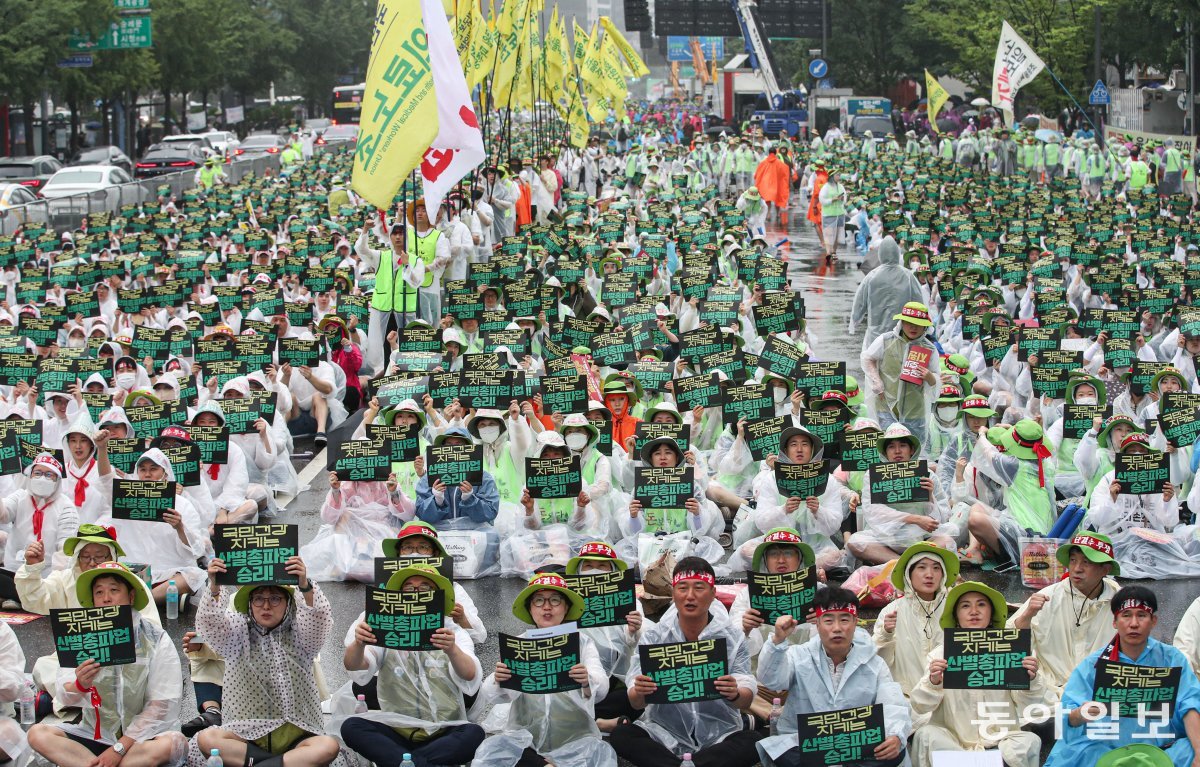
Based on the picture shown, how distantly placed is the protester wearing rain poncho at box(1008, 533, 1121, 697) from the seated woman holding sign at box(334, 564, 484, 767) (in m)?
2.64

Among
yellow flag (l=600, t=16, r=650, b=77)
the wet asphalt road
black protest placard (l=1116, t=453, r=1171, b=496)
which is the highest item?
yellow flag (l=600, t=16, r=650, b=77)

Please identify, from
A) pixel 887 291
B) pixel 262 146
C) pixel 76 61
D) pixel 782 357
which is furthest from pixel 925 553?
Result: pixel 262 146

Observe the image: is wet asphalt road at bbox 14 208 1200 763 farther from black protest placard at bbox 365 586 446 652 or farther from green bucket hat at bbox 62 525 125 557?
black protest placard at bbox 365 586 446 652

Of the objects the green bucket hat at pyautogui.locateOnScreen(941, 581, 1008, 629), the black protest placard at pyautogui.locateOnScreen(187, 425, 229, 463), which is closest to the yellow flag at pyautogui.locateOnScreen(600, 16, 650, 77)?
the black protest placard at pyautogui.locateOnScreen(187, 425, 229, 463)

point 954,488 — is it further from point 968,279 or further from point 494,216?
point 494,216

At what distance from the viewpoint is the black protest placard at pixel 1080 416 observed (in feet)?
40.4

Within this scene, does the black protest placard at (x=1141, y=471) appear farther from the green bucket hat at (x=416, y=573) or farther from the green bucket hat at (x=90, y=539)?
the green bucket hat at (x=90, y=539)

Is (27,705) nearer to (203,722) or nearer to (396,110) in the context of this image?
(203,722)

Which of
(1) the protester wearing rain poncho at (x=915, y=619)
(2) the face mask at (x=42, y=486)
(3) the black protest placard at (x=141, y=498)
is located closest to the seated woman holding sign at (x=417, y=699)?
(1) the protester wearing rain poncho at (x=915, y=619)

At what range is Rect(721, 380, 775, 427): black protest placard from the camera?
494 inches

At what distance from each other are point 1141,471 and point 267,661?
5.94 metres

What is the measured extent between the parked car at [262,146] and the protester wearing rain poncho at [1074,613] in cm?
4357

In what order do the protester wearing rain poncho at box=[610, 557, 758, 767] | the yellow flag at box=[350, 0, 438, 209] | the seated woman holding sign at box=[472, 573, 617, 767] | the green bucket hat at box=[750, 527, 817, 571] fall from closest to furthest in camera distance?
the seated woman holding sign at box=[472, 573, 617, 767], the protester wearing rain poncho at box=[610, 557, 758, 767], the green bucket hat at box=[750, 527, 817, 571], the yellow flag at box=[350, 0, 438, 209]

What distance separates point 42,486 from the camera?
10.8m
